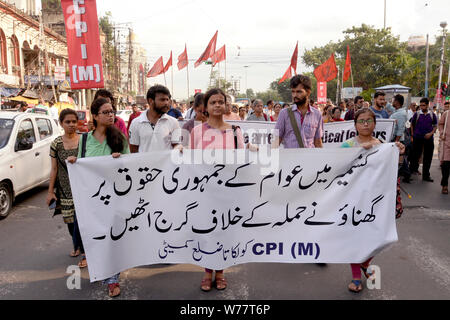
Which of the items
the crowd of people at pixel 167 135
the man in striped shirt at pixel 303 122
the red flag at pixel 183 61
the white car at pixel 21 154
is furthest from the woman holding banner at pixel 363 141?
the red flag at pixel 183 61

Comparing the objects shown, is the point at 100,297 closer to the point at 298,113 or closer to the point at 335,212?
the point at 335,212

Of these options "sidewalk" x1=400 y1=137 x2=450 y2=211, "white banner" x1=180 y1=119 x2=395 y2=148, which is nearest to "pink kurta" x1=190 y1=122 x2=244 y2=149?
"white banner" x1=180 y1=119 x2=395 y2=148

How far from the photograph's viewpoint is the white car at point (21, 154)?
5.92 metres

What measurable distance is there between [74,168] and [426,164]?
791cm

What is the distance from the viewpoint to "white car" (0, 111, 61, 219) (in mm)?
5918

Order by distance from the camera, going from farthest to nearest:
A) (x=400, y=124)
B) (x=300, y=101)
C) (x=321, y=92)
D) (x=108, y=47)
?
1. (x=108, y=47)
2. (x=321, y=92)
3. (x=400, y=124)
4. (x=300, y=101)

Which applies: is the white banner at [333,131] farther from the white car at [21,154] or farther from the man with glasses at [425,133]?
the white car at [21,154]

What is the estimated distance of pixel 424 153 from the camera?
28.3 feet

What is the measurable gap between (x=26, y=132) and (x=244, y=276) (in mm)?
5016

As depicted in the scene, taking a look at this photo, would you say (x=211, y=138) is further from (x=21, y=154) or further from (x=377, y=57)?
(x=377, y=57)

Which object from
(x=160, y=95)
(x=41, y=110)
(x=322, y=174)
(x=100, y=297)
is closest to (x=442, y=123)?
(x=322, y=174)

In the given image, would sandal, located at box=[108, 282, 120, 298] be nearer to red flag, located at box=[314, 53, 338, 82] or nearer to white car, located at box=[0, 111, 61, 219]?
white car, located at box=[0, 111, 61, 219]

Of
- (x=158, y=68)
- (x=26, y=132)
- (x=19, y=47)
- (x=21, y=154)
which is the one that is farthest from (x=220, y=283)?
(x=19, y=47)

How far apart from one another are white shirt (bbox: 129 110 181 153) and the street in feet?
4.21
